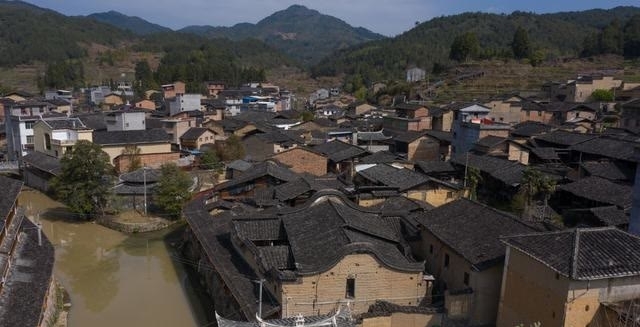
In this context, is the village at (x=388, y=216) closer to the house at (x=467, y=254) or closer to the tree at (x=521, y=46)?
the house at (x=467, y=254)

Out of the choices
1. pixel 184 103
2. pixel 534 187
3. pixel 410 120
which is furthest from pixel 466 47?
pixel 534 187

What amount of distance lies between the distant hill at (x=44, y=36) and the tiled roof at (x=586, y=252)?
416ft

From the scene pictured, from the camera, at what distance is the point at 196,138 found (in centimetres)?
4381

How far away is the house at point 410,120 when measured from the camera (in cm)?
4480

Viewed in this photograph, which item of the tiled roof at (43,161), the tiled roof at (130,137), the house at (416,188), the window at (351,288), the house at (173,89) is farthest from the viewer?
the house at (173,89)

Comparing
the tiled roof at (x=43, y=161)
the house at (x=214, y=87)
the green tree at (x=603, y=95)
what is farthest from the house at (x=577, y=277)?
the house at (x=214, y=87)


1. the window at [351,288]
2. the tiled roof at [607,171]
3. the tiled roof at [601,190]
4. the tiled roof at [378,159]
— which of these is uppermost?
the tiled roof at [607,171]

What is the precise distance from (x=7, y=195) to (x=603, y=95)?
185 feet

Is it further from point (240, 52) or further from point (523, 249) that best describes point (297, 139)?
point (240, 52)

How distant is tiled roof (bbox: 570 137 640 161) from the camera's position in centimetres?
2791

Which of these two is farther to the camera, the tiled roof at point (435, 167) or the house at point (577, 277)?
the tiled roof at point (435, 167)

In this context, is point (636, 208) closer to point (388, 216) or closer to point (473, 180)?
point (388, 216)

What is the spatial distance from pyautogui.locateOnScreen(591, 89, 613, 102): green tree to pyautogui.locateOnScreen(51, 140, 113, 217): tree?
50865 millimetres

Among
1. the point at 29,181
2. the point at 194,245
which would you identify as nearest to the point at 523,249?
the point at 194,245
